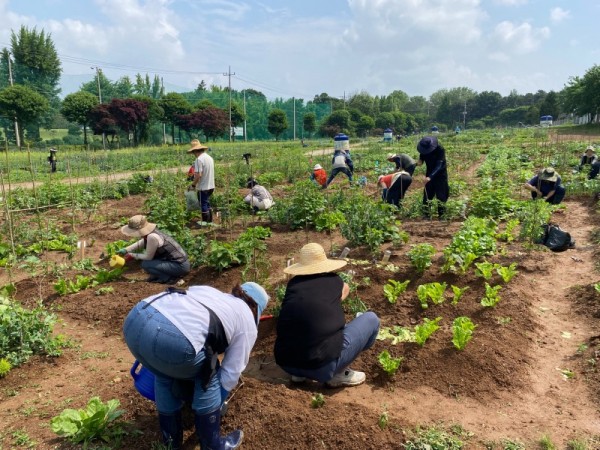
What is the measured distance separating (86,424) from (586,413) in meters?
3.22

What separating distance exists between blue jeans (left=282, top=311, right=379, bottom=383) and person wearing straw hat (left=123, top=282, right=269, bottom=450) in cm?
62

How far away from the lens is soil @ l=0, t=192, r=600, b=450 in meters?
2.70

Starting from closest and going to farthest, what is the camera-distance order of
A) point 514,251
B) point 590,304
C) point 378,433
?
1. point 378,433
2. point 590,304
3. point 514,251

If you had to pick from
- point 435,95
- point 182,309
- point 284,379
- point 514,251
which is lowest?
point 284,379

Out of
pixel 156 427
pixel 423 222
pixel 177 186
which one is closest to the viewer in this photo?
pixel 156 427

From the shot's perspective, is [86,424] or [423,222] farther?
[423,222]

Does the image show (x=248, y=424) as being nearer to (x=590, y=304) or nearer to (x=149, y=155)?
(x=590, y=304)

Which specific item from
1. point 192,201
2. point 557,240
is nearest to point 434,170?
point 557,240

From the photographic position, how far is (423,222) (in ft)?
24.3

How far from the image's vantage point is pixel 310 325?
2.90 meters

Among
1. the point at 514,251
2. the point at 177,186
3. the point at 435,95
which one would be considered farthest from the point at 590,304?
the point at 435,95

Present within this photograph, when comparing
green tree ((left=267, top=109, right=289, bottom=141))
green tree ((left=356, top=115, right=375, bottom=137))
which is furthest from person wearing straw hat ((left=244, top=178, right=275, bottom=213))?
green tree ((left=356, top=115, right=375, bottom=137))

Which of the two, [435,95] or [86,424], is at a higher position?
[435,95]

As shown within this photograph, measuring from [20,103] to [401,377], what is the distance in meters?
33.4
